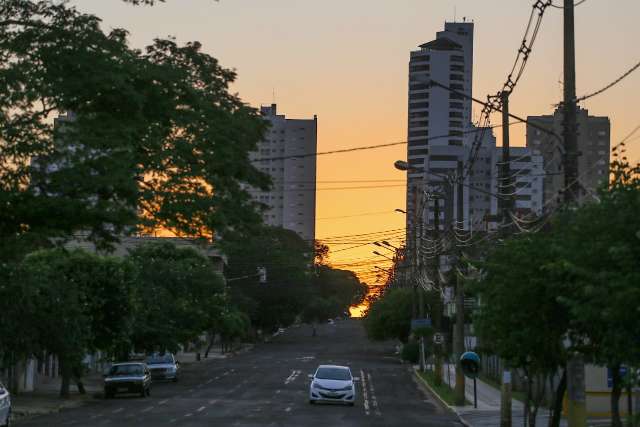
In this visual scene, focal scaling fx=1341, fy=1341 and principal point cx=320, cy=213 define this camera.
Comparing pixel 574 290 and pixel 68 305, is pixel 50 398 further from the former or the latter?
pixel 574 290

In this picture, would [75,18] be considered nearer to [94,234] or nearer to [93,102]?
[93,102]

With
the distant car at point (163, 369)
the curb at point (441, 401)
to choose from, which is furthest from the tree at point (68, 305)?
the curb at point (441, 401)

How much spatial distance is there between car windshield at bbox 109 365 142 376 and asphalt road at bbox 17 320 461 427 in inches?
52.2

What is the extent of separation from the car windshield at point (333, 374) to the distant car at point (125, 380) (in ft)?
28.0

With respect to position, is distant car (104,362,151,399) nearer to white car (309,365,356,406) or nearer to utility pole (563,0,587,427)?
white car (309,365,356,406)

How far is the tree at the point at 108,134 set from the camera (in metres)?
22.9

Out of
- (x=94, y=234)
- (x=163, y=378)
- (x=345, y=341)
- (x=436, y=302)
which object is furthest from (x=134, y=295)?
(x=345, y=341)

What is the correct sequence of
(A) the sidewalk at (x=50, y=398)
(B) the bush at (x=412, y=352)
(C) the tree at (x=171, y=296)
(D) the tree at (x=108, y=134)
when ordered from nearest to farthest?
(D) the tree at (x=108, y=134) → (A) the sidewalk at (x=50, y=398) → (C) the tree at (x=171, y=296) → (B) the bush at (x=412, y=352)

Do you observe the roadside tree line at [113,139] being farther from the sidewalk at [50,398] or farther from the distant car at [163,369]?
the distant car at [163,369]

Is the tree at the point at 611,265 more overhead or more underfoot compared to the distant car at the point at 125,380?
more overhead

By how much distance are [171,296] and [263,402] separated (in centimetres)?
2807

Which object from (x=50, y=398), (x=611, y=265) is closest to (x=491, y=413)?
(x=50, y=398)

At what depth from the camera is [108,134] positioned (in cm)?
2325

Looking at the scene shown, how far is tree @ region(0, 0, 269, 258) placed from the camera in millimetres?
22859
